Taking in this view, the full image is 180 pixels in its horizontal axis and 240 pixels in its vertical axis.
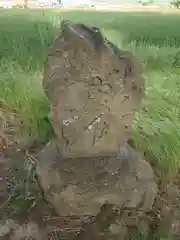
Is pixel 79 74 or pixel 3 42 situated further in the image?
pixel 3 42

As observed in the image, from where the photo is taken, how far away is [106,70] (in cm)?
98

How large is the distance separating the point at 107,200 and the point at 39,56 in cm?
42

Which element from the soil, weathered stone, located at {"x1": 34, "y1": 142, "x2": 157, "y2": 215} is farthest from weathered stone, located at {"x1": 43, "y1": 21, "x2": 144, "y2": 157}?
the soil

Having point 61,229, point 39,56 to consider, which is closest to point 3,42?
point 39,56

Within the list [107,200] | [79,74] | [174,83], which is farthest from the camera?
[174,83]

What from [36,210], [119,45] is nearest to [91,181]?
→ [36,210]

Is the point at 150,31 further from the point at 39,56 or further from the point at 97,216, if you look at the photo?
the point at 97,216

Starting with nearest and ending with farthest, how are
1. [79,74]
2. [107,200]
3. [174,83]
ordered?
1. [79,74]
2. [107,200]
3. [174,83]

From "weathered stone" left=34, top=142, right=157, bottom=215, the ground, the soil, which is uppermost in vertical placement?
the ground

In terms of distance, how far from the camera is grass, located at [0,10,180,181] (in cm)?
124

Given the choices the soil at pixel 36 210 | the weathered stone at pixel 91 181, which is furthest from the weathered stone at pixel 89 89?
the soil at pixel 36 210

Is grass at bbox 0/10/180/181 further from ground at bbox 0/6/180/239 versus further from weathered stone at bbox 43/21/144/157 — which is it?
weathered stone at bbox 43/21/144/157

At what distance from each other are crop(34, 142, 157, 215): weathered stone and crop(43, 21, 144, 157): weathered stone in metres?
0.04

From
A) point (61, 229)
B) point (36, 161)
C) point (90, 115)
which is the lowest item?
point (61, 229)
